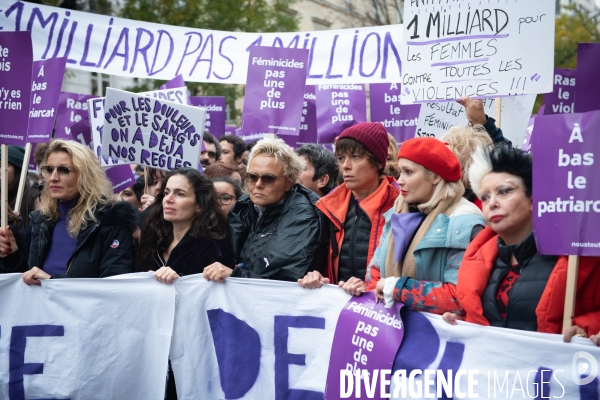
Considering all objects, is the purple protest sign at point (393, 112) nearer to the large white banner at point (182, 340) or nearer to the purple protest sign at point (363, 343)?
the large white banner at point (182, 340)

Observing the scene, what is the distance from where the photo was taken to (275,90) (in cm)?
734

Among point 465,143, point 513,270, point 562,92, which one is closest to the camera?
point 513,270

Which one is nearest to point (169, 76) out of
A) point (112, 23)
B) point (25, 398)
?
point (112, 23)

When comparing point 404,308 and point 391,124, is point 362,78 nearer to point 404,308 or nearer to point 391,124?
point 391,124

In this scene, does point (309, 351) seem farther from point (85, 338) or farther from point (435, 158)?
point (85, 338)

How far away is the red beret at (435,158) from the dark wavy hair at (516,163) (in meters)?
0.41

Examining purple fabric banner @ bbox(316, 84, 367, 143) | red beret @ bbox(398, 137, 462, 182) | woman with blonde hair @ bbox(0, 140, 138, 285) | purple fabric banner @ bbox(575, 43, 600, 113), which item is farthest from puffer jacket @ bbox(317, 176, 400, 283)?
purple fabric banner @ bbox(316, 84, 367, 143)

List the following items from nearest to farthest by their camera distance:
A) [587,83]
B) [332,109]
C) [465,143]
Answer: [465,143], [587,83], [332,109]

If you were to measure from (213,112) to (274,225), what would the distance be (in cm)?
509

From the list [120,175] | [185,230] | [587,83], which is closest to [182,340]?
[185,230]

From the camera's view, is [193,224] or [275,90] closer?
[193,224]

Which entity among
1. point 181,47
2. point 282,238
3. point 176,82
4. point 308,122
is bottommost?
point 282,238

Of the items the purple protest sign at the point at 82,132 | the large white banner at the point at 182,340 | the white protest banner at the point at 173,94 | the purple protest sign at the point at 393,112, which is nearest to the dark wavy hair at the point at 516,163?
the large white banner at the point at 182,340

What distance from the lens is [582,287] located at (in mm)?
3250
